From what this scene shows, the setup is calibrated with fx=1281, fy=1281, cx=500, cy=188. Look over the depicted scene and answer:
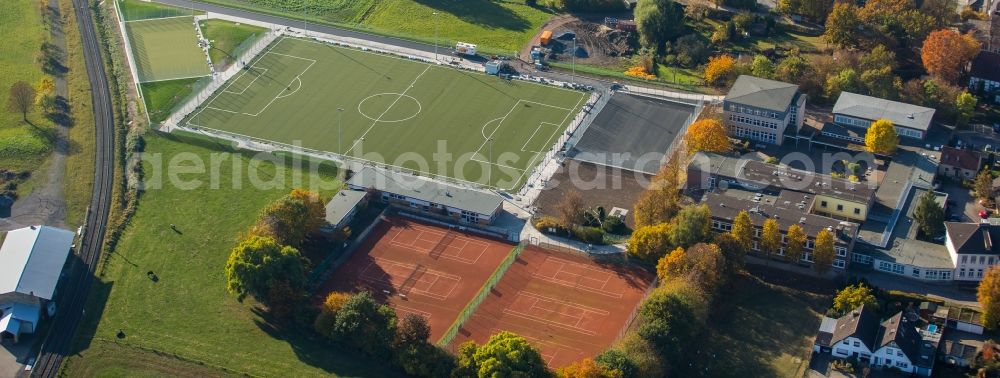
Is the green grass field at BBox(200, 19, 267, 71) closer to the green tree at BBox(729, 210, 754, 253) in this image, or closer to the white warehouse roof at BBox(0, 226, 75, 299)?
the white warehouse roof at BBox(0, 226, 75, 299)

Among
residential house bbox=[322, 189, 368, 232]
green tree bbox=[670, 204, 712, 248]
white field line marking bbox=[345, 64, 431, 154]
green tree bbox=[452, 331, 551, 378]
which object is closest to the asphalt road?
residential house bbox=[322, 189, 368, 232]

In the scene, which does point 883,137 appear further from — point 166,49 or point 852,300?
point 166,49

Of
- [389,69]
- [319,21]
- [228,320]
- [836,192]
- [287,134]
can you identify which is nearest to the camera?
[228,320]

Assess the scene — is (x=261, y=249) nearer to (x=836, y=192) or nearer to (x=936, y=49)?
(x=836, y=192)

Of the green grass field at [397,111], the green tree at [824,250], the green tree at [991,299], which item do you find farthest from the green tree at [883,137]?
the green grass field at [397,111]

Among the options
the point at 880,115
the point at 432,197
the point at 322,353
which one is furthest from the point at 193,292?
the point at 880,115

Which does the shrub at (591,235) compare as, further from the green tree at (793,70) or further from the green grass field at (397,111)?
the green tree at (793,70)

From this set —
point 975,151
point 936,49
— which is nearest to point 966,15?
point 936,49
